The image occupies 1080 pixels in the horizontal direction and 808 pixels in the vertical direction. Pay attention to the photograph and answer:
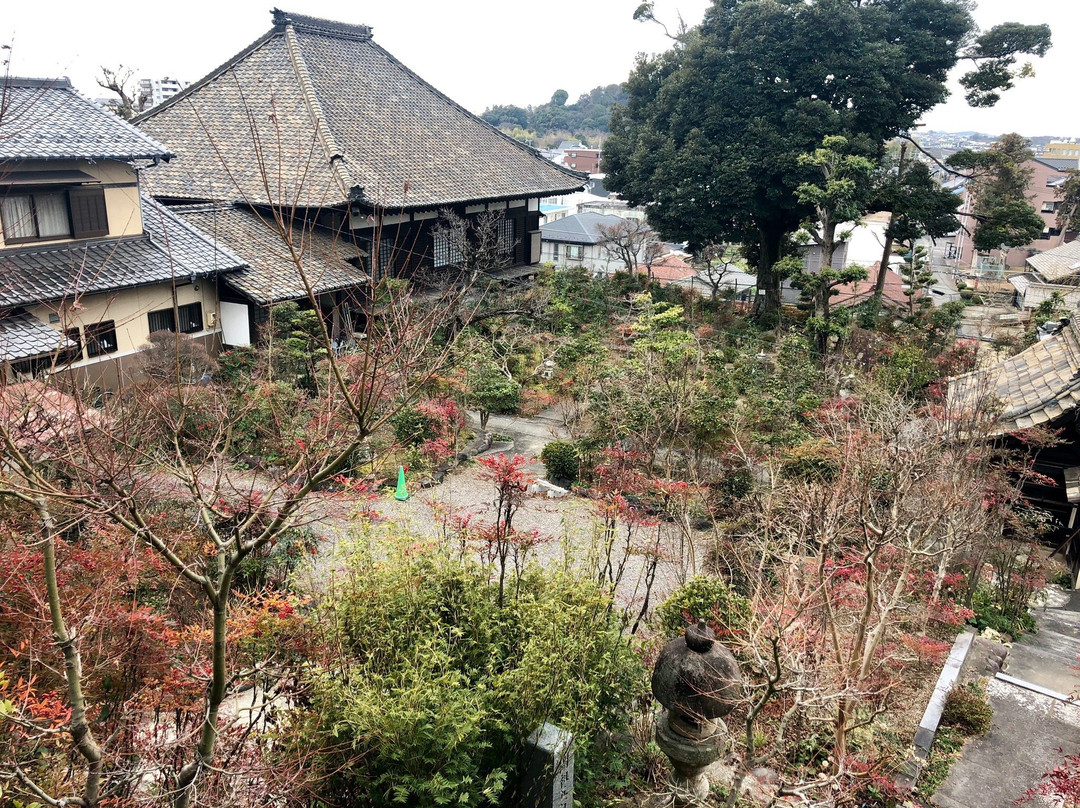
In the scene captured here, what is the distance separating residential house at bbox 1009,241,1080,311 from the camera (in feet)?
86.7

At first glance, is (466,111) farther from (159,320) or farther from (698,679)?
(698,679)

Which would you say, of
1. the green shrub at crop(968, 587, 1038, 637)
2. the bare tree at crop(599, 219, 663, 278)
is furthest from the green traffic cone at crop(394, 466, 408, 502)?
the bare tree at crop(599, 219, 663, 278)

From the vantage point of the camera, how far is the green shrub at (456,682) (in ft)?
16.0

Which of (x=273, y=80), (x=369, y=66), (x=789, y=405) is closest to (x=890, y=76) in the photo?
(x=789, y=405)

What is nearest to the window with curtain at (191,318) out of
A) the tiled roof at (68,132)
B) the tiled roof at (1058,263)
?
the tiled roof at (68,132)

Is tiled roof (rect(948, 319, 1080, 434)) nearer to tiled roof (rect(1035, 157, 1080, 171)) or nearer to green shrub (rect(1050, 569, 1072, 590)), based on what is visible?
green shrub (rect(1050, 569, 1072, 590))

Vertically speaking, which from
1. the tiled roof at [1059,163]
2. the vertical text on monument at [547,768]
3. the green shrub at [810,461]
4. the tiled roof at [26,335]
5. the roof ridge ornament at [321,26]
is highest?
the roof ridge ornament at [321,26]

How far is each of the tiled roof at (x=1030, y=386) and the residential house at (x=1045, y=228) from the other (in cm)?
3054

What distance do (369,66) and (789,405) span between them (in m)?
17.2

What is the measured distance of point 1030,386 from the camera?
12500 millimetres

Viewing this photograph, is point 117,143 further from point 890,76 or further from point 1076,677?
point 890,76

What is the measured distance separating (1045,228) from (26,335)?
45.0 m

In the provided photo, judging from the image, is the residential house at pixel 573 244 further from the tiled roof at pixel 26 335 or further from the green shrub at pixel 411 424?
the tiled roof at pixel 26 335

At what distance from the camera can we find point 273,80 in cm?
2058
